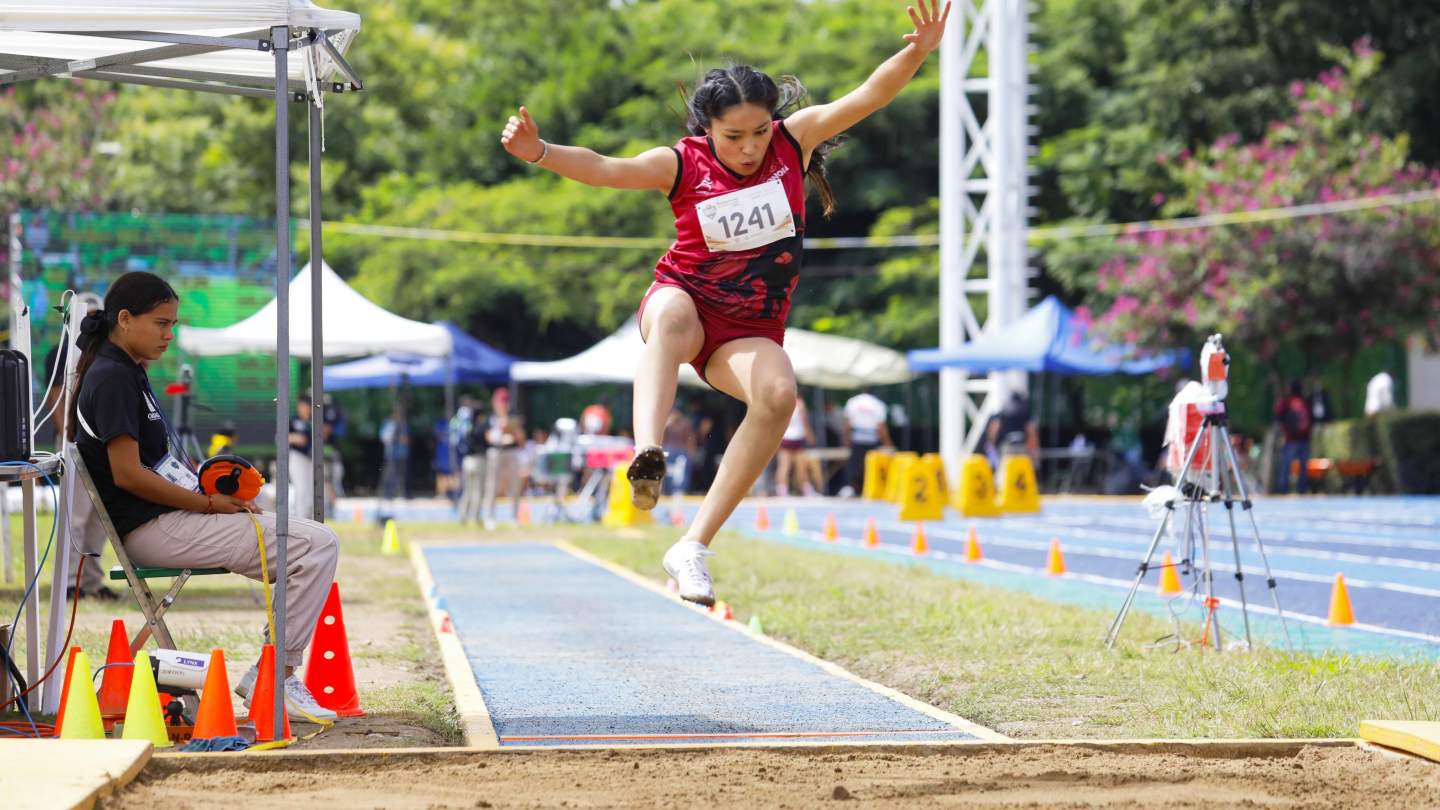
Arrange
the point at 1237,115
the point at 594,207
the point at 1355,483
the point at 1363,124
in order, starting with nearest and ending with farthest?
the point at 1355,483
the point at 1363,124
the point at 1237,115
the point at 594,207

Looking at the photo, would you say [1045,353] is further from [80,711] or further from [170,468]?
[80,711]

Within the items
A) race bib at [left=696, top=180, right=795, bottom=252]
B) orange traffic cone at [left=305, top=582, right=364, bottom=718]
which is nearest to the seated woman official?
orange traffic cone at [left=305, top=582, right=364, bottom=718]

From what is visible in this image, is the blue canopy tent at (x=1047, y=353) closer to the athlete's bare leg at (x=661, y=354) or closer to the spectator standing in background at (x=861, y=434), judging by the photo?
the spectator standing in background at (x=861, y=434)

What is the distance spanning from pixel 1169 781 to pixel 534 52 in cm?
3893

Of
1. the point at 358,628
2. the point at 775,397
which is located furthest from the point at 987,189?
the point at 775,397

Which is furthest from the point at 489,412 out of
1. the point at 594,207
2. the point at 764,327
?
the point at 764,327

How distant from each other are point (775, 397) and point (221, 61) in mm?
2891

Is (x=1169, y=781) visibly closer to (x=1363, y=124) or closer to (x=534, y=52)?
(x=1363, y=124)

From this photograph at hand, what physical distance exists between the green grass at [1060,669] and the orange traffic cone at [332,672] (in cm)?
238

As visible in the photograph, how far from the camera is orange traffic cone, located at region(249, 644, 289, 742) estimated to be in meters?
5.97

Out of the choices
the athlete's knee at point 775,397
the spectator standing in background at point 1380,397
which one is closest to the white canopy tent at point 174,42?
the athlete's knee at point 775,397

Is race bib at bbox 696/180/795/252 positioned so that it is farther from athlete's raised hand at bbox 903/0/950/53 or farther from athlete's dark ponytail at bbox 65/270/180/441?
athlete's dark ponytail at bbox 65/270/180/441

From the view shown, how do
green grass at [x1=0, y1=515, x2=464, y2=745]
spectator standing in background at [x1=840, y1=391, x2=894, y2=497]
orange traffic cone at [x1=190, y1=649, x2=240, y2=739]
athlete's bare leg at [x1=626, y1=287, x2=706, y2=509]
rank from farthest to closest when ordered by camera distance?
1. spectator standing in background at [x1=840, y1=391, x2=894, y2=497]
2. green grass at [x1=0, y1=515, x2=464, y2=745]
3. athlete's bare leg at [x1=626, y1=287, x2=706, y2=509]
4. orange traffic cone at [x1=190, y1=649, x2=240, y2=739]

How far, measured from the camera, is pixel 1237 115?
34.5 metres
